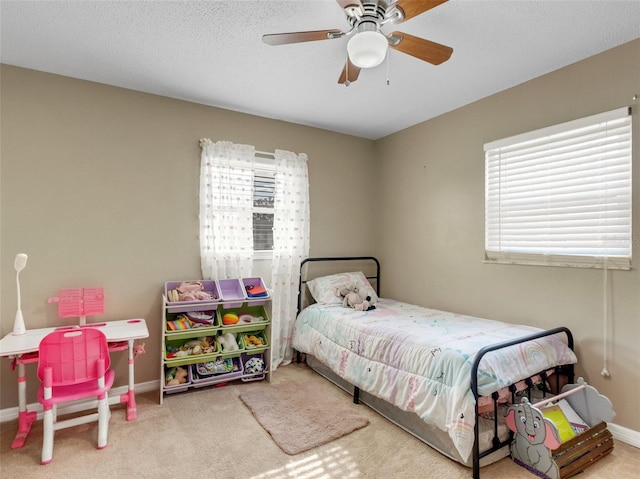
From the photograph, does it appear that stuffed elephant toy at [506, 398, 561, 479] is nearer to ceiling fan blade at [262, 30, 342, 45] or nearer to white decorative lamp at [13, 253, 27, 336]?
ceiling fan blade at [262, 30, 342, 45]

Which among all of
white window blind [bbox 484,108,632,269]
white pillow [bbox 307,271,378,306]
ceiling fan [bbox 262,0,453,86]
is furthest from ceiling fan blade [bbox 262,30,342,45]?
white pillow [bbox 307,271,378,306]

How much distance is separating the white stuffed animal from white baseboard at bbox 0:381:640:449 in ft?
2.14

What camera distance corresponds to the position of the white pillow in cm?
362

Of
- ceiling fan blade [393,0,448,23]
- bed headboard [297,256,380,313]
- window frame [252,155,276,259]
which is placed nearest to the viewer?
ceiling fan blade [393,0,448,23]

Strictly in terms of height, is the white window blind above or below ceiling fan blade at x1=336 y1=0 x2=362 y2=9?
below

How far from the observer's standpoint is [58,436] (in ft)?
7.57

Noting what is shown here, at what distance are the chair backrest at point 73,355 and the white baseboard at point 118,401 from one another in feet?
2.68

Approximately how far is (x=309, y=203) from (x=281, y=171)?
48cm

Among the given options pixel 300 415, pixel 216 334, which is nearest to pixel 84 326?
pixel 216 334

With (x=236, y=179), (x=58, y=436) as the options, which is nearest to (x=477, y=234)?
(x=236, y=179)

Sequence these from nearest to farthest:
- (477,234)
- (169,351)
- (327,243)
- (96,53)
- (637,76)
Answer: (637,76), (96,53), (169,351), (477,234), (327,243)

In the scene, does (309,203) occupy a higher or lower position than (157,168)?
lower

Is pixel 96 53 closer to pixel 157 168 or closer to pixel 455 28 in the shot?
pixel 157 168

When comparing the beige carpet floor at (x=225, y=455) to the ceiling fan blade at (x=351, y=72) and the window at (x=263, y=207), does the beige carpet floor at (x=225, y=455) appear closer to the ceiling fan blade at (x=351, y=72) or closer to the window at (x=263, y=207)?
the window at (x=263, y=207)
